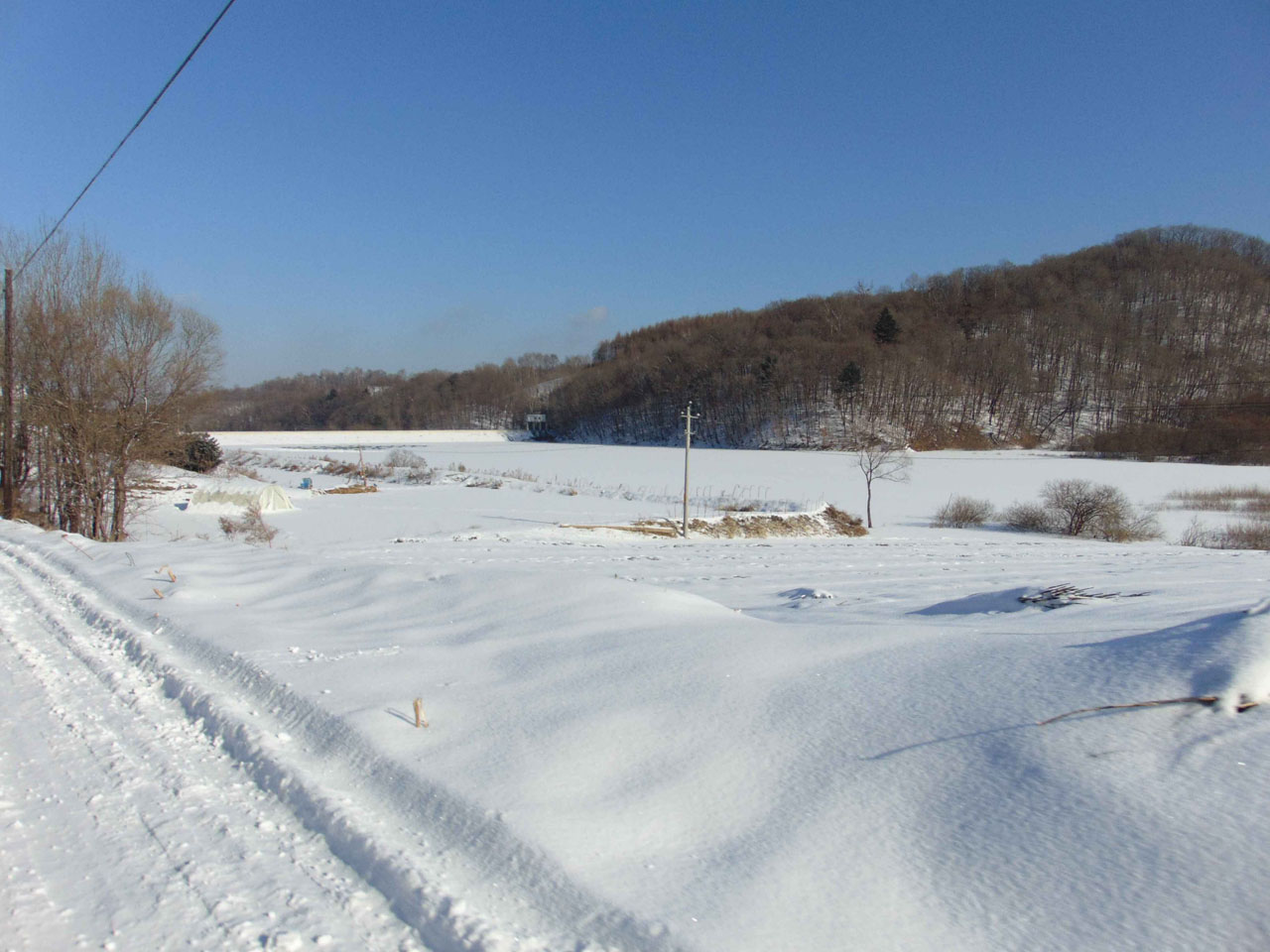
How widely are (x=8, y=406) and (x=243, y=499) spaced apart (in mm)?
8656

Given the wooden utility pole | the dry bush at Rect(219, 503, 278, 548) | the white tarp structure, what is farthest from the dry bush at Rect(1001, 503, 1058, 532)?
the wooden utility pole

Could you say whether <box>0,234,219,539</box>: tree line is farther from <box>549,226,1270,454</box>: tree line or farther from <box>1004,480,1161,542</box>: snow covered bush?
<box>549,226,1270,454</box>: tree line

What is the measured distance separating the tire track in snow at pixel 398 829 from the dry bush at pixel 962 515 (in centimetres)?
2784

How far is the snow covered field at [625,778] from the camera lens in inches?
101

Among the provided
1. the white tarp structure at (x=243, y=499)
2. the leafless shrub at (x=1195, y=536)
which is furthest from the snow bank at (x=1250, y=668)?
the white tarp structure at (x=243, y=499)

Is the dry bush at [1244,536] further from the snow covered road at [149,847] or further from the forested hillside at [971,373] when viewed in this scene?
the forested hillside at [971,373]

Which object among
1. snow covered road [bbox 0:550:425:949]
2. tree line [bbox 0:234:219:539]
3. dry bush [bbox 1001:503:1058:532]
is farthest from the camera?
dry bush [bbox 1001:503:1058:532]

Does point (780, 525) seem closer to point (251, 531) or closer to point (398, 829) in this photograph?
point (251, 531)

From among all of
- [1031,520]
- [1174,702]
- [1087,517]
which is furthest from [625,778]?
[1031,520]

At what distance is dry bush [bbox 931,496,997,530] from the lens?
96.7ft

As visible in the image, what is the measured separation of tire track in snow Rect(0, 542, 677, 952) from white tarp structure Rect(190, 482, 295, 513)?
74.1 ft

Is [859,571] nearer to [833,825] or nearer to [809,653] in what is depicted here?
[809,653]

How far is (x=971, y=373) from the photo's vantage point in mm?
96188

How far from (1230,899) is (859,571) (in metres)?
13.0
